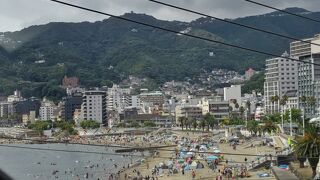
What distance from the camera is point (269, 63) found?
114 metres

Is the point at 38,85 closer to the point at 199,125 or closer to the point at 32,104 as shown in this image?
the point at 32,104

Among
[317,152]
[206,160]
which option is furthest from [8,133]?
[317,152]

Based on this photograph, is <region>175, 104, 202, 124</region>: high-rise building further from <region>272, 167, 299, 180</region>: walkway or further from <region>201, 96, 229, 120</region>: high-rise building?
<region>272, 167, 299, 180</region>: walkway

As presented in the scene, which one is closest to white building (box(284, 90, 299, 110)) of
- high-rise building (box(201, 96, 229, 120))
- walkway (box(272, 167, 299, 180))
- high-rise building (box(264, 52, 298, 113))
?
high-rise building (box(264, 52, 298, 113))

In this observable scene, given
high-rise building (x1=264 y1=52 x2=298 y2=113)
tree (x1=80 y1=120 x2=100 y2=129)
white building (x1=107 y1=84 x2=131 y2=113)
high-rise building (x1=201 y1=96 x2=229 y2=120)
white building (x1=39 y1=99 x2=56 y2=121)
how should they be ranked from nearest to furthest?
high-rise building (x1=264 y1=52 x2=298 y2=113) → high-rise building (x1=201 y1=96 x2=229 y2=120) → tree (x1=80 y1=120 x2=100 y2=129) → white building (x1=39 y1=99 x2=56 y2=121) → white building (x1=107 y1=84 x2=131 y2=113)

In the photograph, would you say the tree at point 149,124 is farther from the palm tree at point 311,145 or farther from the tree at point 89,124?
the palm tree at point 311,145

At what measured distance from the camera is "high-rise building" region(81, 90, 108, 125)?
12975 cm

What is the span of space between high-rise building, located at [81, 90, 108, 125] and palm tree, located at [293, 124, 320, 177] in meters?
108

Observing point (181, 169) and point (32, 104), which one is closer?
point (181, 169)

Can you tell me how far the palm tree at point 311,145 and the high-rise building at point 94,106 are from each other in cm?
10788

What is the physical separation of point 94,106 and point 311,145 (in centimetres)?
11026

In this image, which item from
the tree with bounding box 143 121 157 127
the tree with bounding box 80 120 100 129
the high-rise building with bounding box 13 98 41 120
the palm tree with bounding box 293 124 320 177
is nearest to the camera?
the palm tree with bounding box 293 124 320 177

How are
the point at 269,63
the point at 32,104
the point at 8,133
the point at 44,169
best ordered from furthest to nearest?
the point at 32,104
the point at 8,133
the point at 269,63
the point at 44,169

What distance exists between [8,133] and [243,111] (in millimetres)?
51278
